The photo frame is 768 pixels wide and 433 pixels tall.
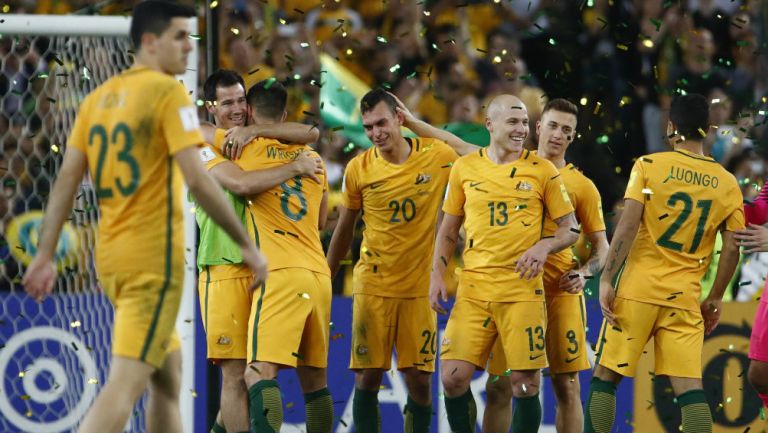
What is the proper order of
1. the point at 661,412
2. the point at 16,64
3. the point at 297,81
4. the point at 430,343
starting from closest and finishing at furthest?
the point at 430,343 → the point at 16,64 → the point at 661,412 → the point at 297,81

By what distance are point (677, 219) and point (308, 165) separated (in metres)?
2.06

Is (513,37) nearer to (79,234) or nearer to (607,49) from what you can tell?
(607,49)

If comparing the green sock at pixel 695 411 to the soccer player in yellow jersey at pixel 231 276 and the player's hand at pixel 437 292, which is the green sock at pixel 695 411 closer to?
Answer: the player's hand at pixel 437 292

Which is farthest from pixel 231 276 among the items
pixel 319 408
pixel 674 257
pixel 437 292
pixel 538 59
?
pixel 538 59

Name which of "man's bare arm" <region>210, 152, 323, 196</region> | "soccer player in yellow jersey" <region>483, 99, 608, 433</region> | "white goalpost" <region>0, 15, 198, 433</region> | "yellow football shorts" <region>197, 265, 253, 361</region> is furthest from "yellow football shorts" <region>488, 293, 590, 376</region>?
"white goalpost" <region>0, 15, 198, 433</region>

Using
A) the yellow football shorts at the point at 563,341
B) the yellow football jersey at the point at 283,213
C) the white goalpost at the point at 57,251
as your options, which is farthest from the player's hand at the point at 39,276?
the yellow football shorts at the point at 563,341

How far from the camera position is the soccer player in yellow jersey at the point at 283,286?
6.54 metres

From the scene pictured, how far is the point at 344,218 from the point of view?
755 cm

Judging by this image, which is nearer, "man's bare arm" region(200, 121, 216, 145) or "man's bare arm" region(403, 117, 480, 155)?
"man's bare arm" region(200, 121, 216, 145)

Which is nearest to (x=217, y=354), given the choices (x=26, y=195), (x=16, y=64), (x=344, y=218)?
(x=344, y=218)

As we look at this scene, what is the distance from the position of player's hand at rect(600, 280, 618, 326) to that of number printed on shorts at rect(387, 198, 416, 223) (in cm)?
127

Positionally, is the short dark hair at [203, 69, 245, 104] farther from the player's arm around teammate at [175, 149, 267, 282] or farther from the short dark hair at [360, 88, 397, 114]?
the player's arm around teammate at [175, 149, 267, 282]

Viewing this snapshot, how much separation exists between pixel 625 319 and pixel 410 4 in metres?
5.52

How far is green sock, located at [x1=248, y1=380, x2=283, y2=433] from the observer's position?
649cm
